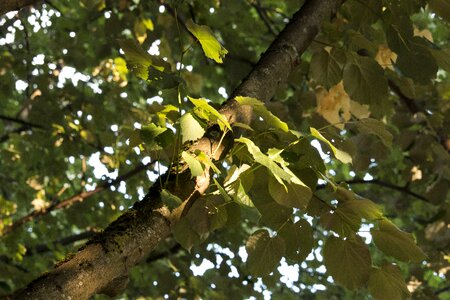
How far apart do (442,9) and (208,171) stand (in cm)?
113

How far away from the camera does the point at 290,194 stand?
145cm

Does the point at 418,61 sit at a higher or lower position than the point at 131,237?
higher

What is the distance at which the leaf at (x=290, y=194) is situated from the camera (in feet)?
4.72

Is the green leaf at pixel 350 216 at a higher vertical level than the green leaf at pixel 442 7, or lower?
lower

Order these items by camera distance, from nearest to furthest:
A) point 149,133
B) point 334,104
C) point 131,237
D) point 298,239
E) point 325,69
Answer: point 131,237 → point 149,133 → point 298,239 → point 325,69 → point 334,104

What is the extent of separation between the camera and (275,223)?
165 cm

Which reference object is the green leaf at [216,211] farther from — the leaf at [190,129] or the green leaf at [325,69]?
the green leaf at [325,69]

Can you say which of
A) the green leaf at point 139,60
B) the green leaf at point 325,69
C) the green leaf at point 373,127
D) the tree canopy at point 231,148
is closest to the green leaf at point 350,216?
the tree canopy at point 231,148

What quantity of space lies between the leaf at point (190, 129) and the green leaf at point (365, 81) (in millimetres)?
949

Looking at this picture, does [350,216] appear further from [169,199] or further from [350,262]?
[169,199]

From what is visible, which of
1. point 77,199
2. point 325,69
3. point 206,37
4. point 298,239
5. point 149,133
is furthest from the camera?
point 77,199

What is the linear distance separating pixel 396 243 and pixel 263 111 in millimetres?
472

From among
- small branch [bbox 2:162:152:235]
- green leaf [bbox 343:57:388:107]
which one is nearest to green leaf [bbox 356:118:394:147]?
green leaf [bbox 343:57:388:107]

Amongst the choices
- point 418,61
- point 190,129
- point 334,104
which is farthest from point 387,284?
point 334,104
